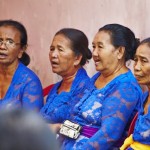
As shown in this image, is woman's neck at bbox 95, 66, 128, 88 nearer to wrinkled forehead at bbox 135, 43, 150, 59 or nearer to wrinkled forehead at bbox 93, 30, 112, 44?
wrinkled forehead at bbox 93, 30, 112, 44

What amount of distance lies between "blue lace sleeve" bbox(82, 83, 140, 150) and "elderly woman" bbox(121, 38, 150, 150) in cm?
9

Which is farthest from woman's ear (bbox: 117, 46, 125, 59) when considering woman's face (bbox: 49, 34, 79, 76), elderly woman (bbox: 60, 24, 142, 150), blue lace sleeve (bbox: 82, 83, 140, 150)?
woman's face (bbox: 49, 34, 79, 76)

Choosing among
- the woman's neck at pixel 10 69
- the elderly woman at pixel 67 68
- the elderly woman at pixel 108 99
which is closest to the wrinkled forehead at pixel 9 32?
the woman's neck at pixel 10 69

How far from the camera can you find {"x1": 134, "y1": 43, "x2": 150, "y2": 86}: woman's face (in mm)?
1923

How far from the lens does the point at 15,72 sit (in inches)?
106

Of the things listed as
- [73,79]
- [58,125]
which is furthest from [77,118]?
[73,79]

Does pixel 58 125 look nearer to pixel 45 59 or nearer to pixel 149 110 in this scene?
pixel 149 110

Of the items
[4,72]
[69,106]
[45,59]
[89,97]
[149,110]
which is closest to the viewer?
[149,110]

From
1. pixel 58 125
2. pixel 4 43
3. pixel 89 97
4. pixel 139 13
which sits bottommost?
pixel 58 125

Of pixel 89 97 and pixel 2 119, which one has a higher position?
pixel 2 119

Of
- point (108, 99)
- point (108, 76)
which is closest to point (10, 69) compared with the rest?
point (108, 76)

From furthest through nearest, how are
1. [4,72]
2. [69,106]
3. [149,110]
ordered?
1. [4,72]
2. [69,106]
3. [149,110]

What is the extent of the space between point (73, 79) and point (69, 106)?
201 millimetres

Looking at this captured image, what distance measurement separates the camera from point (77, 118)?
7.30ft
